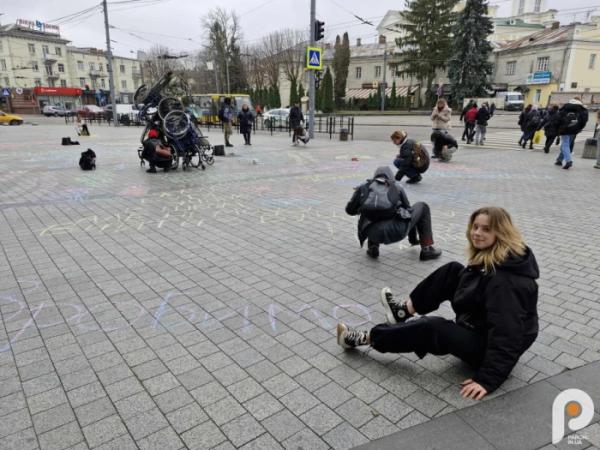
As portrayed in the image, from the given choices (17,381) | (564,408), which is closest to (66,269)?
(17,381)

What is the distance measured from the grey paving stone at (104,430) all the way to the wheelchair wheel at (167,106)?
9.95m

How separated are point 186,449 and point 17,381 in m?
1.43

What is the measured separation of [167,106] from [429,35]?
52102mm

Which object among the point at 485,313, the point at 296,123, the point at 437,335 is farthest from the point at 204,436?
the point at 296,123

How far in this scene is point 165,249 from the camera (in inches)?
218

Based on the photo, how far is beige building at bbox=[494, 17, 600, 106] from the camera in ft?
158

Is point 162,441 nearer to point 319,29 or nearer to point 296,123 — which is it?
point 296,123

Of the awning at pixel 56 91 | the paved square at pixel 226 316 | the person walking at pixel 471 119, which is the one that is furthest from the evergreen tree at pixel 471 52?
the awning at pixel 56 91

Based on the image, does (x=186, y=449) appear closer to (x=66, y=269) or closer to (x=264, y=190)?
(x=66, y=269)

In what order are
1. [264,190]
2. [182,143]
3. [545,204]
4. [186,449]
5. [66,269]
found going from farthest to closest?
[182,143]
[264,190]
[545,204]
[66,269]
[186,449]

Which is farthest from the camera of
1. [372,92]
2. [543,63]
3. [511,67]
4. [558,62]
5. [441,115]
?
[372,92]

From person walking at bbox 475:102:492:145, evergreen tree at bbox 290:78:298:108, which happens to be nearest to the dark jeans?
person walking at bbox 475:102:492:145

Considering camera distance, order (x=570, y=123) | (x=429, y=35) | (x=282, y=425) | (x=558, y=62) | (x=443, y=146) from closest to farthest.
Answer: (x=282, y=425)
(x=570, y=123)
(x=443, y=146)
(x=558, y=62)
(x=429, y=35)

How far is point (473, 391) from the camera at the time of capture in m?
2.58
